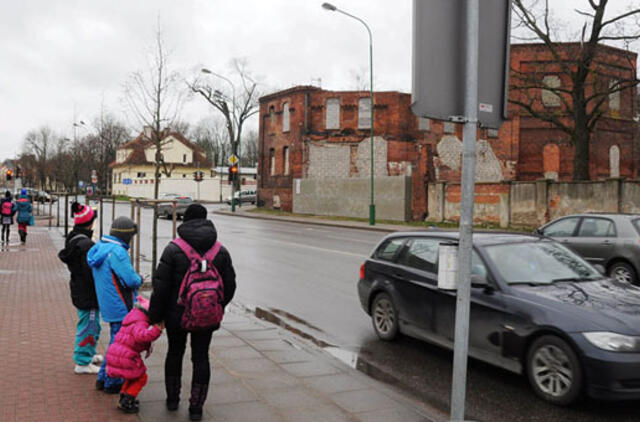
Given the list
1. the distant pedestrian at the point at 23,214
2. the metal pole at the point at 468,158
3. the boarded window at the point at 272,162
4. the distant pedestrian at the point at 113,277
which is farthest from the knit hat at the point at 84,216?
the boarded window at the point at 272,162

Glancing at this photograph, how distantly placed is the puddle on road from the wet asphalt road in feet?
0.03

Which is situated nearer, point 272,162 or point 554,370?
point 554,370

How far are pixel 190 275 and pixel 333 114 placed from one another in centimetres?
3727

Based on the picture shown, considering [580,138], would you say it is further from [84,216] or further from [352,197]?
[84,216]

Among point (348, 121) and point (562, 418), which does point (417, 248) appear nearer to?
point (562, 418)

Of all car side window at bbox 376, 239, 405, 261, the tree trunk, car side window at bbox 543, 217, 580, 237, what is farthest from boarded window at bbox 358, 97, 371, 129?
car side window at bbox 376, 239, 405, 261

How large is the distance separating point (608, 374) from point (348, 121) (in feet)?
119

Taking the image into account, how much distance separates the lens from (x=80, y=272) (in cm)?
525

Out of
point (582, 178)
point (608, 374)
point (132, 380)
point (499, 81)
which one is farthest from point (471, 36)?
point (582, 178)

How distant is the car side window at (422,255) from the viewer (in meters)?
6.76

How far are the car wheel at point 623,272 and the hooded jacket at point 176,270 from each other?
916 centimetres

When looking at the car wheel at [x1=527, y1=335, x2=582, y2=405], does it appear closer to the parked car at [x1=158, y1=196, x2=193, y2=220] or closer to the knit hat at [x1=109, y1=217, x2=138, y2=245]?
the knit hat at [x1=109, y1=217, x2=138, y2=245]

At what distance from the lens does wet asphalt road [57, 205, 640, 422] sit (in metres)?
4.99

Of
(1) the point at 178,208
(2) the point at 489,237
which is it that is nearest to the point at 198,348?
(2) the point at 489,237
